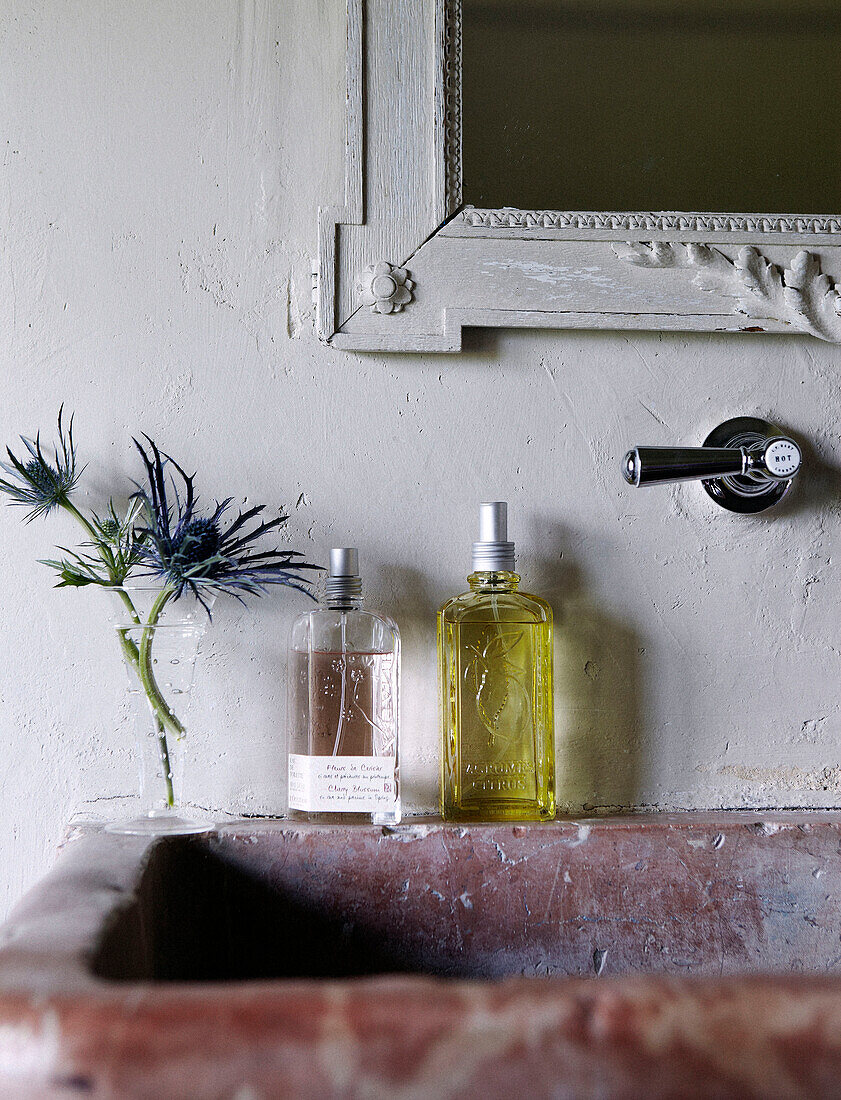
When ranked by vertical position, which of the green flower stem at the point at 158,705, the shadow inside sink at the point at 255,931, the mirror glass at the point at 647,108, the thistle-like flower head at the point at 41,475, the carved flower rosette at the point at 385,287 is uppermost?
the mirror glass at the point at 647,108

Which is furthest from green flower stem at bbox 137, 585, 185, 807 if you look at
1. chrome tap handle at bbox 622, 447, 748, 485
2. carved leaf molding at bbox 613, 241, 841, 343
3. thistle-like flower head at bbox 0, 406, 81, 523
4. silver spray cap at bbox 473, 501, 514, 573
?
carved leaf molding at bbox 613, 241, 841, 343

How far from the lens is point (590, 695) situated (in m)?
0.73

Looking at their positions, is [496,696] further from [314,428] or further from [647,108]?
[647,108]

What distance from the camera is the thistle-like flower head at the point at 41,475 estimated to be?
0.67 m

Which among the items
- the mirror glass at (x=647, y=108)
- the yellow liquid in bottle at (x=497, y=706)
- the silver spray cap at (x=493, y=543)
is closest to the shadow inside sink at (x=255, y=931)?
the yellow liquid in bottle at (x=497, y=706)

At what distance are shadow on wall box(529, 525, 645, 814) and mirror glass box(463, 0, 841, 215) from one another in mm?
298

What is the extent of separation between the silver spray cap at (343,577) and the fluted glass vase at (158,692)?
10cm

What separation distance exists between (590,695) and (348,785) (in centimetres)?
21

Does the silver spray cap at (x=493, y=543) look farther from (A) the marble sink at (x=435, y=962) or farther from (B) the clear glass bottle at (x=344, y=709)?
(A) the marble sink at (x=435, y=962)

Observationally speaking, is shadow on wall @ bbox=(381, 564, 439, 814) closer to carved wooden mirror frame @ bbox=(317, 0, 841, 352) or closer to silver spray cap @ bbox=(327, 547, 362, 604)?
silver spray cap @ bbox=(327, 547, 362, 604)

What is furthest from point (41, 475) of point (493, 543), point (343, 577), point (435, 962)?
point (435, 962)

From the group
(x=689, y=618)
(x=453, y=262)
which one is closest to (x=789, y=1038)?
(x=689, y=618)

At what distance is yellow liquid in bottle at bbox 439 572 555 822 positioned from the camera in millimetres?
663

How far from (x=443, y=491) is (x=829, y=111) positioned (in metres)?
0.46
